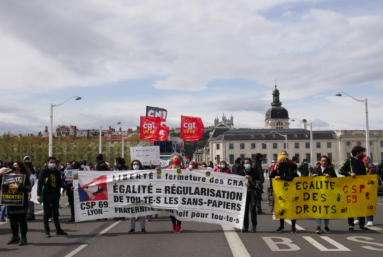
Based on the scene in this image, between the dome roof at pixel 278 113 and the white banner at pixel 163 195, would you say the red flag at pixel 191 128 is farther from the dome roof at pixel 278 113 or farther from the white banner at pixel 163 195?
the dome roof at pixel 278 113

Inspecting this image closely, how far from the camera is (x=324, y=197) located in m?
11.0

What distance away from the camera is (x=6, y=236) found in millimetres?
10734

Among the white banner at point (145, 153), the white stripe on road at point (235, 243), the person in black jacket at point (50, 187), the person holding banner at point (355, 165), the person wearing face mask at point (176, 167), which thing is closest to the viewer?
the white stripe on road at point (235, 243)

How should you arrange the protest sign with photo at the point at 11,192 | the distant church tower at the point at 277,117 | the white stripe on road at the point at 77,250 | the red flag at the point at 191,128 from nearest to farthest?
1. the white stripe on road at the point at 77,250
2. the protest sign with photo at the point at 11,192
3. the red flag at the point at 191,128
4. the distant church tower at the point at 277,117

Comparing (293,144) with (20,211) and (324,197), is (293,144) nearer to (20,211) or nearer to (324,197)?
(324,197)

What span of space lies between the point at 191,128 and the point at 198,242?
23.0 metres

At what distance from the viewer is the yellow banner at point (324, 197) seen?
35.7ft

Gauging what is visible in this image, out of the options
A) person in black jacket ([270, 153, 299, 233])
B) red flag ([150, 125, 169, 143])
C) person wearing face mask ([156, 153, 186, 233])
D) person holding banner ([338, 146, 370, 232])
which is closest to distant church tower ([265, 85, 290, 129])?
red flag ([150, 125, 169, 143])

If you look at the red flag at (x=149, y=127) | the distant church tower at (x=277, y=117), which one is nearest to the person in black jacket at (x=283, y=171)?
the red flag at (x=149, y=127)

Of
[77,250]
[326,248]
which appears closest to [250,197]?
[326,248]

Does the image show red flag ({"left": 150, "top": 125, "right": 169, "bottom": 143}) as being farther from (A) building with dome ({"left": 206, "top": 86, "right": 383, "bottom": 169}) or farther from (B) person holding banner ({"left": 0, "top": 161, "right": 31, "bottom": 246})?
(A) building with dome ({"left": 206, "top": 86, "right": 383, "bottom": 169})

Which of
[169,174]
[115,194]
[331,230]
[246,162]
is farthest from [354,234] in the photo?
[115,194]

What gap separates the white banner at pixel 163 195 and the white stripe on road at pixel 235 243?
0.40 meters

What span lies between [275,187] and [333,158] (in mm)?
130780
